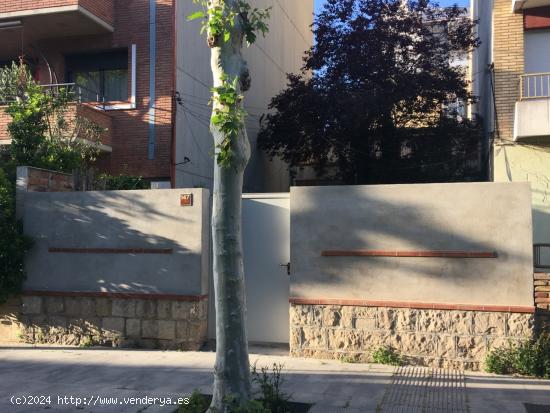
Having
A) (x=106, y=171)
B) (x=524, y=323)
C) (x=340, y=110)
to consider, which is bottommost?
(x=524, y=323)

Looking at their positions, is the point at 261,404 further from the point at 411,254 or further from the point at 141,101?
the point at 141,101

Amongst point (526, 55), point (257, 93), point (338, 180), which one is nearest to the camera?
point (526, 55)

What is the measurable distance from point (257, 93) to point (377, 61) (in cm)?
506

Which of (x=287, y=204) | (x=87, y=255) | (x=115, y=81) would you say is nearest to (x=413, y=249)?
(x=287, y=204)

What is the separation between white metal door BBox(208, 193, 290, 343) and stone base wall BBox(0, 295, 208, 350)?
436 millimetres

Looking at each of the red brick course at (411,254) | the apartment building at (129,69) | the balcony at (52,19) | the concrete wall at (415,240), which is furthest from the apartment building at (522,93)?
the balcony at (52,19)

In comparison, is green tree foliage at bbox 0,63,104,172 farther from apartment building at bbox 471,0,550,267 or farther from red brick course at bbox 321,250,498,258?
apartment building at bbox 471,0,550,267

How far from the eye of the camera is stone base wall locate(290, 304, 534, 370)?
6.94m

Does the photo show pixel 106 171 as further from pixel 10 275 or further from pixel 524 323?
pixel 524 323

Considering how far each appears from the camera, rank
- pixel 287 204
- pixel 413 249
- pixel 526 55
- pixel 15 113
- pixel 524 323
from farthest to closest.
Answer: pixel 526 55
pixel 15 113
pixel 287 204
pixel 413 249
pixel 524 323

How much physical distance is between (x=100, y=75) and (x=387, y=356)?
10734mm

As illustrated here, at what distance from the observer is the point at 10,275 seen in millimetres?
8719

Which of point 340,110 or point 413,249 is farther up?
point 340,110

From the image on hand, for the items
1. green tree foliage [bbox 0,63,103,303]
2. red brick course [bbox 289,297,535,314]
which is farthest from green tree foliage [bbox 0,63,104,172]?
red brick course [bbox 289,297,535,314]
